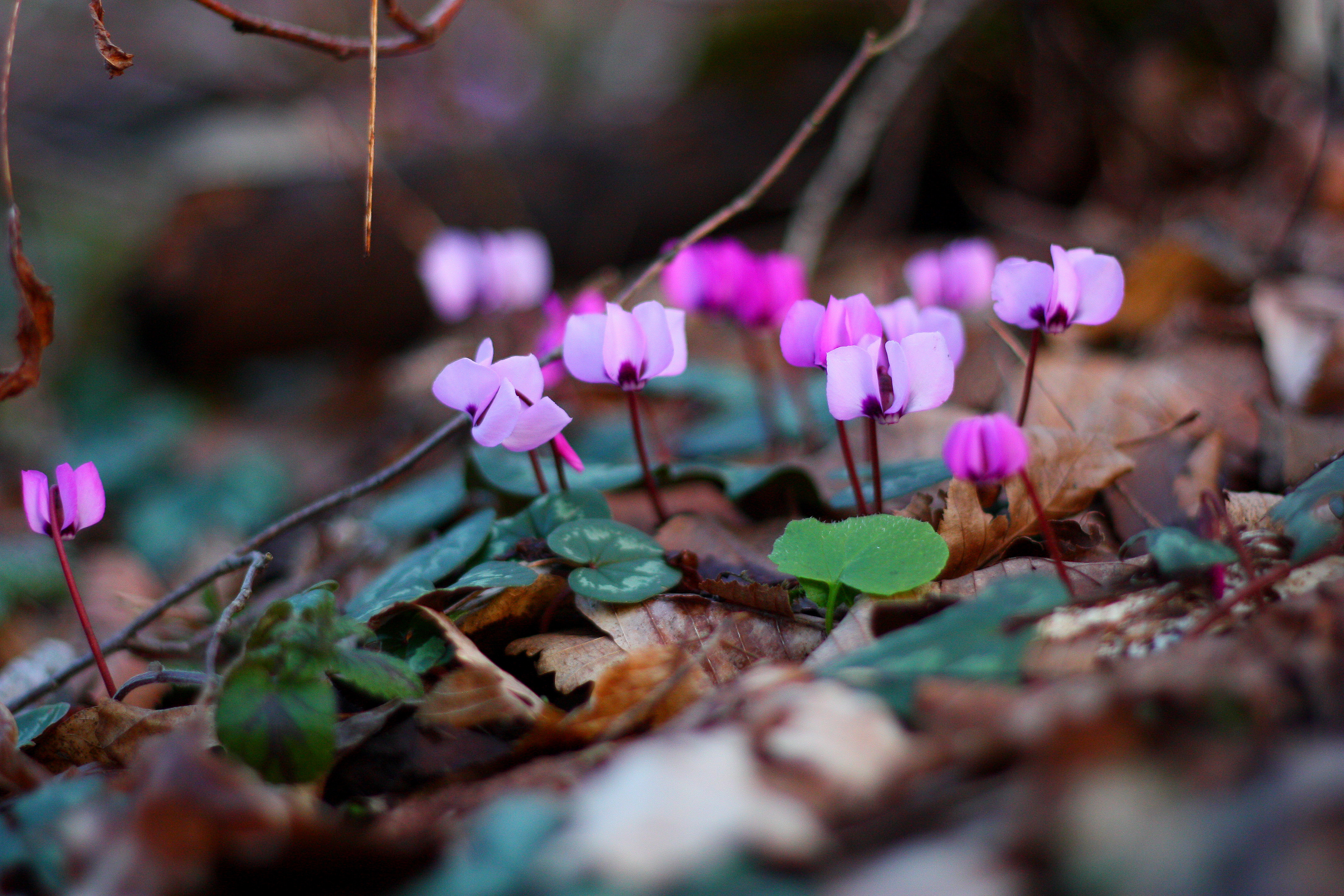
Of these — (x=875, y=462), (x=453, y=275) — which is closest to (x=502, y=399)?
(x=875, y=462)

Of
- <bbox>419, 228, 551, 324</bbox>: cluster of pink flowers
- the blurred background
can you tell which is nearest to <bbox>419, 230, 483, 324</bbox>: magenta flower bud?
<bbox>419, 228, 551, 324</bbox>: cluster of pink flowers

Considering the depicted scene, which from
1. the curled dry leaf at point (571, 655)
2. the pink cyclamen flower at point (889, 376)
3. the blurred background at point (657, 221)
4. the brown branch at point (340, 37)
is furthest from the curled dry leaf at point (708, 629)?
the blurred background at point (657, 221)

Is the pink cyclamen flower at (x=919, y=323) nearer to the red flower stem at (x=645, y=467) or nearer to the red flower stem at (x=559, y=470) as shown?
the red flower stem at (x=645, y=467)

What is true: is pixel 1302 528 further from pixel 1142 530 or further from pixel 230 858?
pixel 230 858

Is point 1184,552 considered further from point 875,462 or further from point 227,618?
point 227,618

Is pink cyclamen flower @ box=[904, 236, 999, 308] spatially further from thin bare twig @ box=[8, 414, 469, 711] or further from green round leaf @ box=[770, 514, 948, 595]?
thin bare twig @ box=[8, 414, 469, 711]

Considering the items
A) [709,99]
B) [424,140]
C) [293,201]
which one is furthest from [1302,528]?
[424,140]
